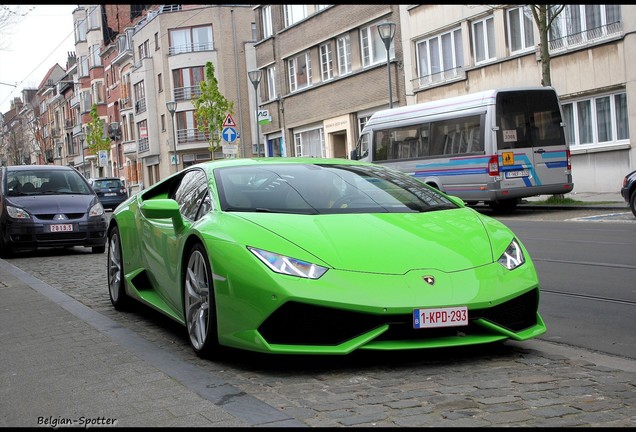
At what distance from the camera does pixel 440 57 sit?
109 feet

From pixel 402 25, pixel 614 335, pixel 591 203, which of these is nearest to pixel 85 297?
pixel 614 335

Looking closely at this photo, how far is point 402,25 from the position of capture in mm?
35281

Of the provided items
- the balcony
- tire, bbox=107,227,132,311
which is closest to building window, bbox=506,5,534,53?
tire, bbox=107,227,132,311

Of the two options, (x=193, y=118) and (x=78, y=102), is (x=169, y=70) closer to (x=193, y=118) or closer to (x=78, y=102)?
(x=193, y=118)

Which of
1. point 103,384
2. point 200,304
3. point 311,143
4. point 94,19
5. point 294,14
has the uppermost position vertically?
point 94,19

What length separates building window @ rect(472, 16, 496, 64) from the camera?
101 feet

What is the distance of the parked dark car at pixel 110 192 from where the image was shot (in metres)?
38.8

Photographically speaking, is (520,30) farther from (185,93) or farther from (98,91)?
(98,91)

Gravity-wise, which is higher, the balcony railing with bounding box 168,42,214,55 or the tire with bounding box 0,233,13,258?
the balcony railing with bounding box 168,42,214,55

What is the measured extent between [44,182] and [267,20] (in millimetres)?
33298

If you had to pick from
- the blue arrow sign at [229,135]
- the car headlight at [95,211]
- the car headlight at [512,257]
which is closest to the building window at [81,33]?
the blue arrow sign at [229,135]

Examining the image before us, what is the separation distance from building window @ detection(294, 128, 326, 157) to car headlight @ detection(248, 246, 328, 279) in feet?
122

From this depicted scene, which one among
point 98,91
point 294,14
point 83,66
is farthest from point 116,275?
point 83,66

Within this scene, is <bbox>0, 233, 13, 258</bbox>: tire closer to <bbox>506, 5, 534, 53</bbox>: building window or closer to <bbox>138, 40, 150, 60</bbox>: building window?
<bbox>506, 5, 534, 53</bbox>: building window
